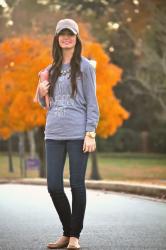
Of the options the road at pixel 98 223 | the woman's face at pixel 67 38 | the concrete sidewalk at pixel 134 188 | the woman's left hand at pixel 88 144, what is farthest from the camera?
the concrete sidewalk at pixel 134 188

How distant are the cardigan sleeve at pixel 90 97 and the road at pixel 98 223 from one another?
109 centimetres

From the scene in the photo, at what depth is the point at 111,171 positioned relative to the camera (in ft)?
139

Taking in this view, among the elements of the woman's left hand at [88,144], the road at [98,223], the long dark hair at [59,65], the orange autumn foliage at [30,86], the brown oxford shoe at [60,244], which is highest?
the long dark hair at [59,65]

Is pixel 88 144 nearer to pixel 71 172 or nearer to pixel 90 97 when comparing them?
pixel 71 172

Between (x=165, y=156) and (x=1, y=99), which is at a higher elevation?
(x=1, y=99)

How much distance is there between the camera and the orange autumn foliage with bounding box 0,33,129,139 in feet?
93.1

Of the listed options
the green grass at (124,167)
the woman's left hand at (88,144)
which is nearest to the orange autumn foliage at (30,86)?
the green grass at (124,167)

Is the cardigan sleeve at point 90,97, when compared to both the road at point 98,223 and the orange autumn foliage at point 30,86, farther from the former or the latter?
the orange autumn foliage at point 30,86

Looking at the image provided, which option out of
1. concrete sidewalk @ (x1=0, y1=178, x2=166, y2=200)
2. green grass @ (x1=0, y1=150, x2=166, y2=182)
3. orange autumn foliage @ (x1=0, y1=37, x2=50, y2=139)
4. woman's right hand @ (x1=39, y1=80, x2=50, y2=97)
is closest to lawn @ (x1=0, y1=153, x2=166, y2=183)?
green grass @ (x1=0, y1=150, x2=166, y2=182)

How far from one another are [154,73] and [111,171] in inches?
292

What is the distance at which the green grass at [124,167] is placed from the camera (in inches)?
1534

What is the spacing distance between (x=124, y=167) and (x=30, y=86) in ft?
54.5

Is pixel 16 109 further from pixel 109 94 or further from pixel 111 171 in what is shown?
pixel 111 171

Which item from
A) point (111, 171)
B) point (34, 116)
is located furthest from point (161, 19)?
point (111, 171)
